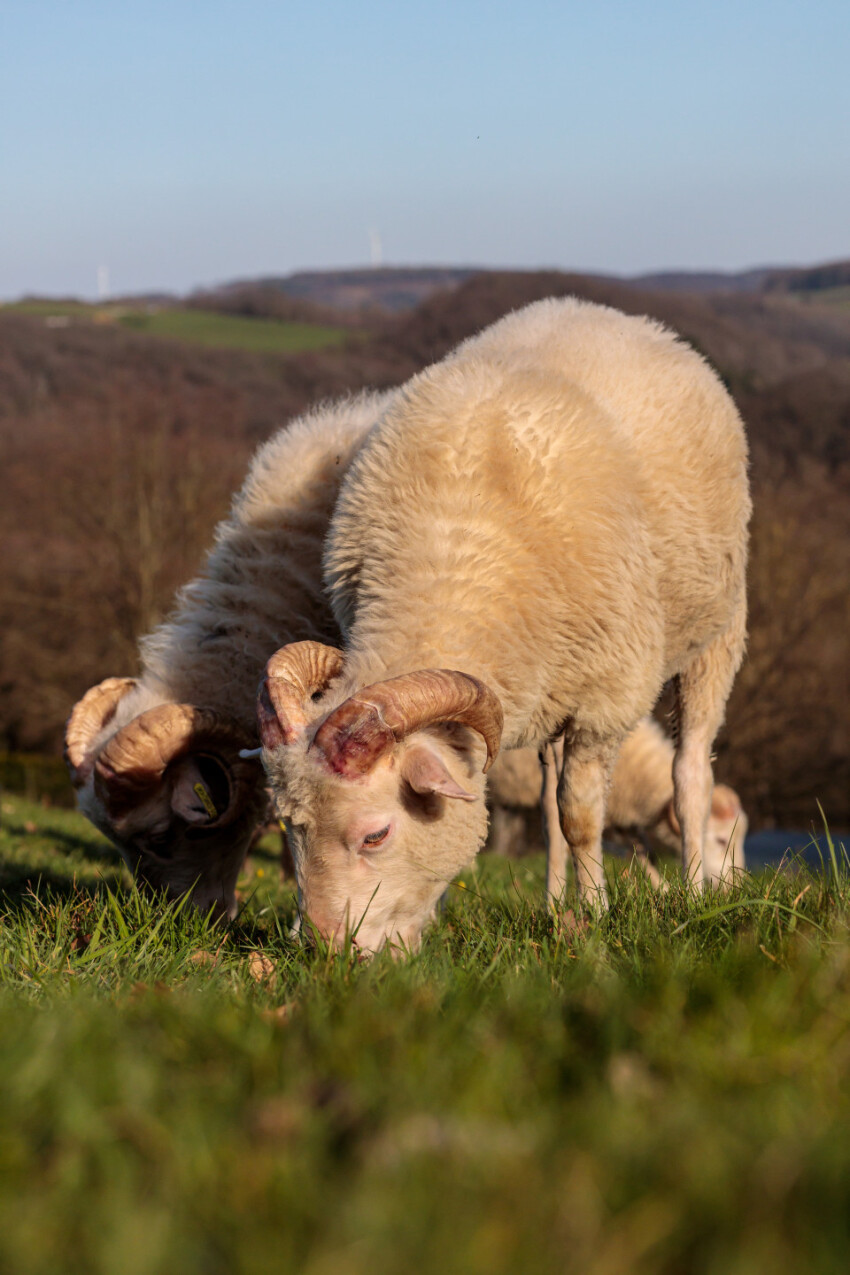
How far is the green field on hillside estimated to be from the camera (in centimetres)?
6047

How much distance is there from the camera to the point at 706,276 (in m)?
102

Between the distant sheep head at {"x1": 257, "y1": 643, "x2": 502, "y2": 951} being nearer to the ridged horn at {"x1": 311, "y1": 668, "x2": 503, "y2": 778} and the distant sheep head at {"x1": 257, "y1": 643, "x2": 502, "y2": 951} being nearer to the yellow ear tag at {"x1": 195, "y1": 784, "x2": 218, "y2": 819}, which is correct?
the ridged horn at {"x1": 311, "y1": 668, "x2": 503, "y2": 778}

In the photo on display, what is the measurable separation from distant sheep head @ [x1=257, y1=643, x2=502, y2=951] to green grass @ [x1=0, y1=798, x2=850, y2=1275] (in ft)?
3.23

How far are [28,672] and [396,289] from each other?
5417 centimetres

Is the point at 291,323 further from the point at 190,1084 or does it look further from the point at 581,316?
the point at 190,1084

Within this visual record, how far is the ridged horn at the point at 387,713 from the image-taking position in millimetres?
3711

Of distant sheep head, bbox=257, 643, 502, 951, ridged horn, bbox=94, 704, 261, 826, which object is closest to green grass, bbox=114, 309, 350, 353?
ridged horn, bbox=94, 704, 261, 826

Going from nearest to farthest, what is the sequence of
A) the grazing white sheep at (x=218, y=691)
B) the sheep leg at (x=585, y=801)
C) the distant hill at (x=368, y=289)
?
the sheep leg at (x=585, y=801), the grazing white sheep at (x=218, y=691), the distant hill at (x=368, y=289)

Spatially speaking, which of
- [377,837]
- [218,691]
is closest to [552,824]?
[218,691]

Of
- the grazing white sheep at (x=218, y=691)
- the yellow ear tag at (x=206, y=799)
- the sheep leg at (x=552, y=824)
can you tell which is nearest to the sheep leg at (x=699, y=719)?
the sheep leg at (x=552, y=824)

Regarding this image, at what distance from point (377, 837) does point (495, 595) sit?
106cm

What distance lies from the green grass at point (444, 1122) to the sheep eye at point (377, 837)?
3.37 feet

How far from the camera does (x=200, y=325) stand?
66625 mm

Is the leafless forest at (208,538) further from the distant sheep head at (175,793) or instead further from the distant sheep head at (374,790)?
the distant sheep head at (374,790)
